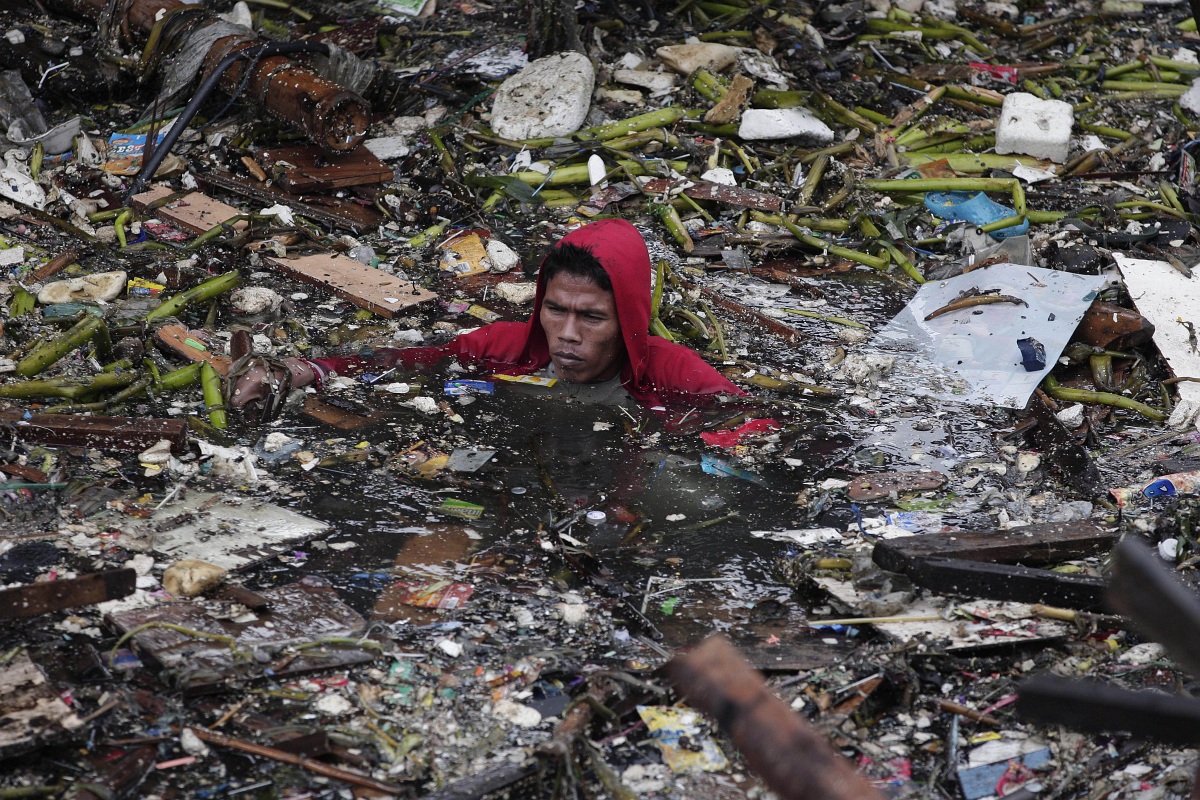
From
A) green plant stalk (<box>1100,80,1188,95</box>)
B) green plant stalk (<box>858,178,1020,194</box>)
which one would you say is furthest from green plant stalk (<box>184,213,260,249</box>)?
green plant stalk (<box>1100,80,1188,95</box>)

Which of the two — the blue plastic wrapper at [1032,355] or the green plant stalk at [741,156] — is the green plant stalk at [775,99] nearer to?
the green plant stalk at [741,156]

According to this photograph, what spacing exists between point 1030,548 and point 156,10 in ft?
23.9

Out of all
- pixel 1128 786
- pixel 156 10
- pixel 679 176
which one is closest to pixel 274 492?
pixel 1128 786

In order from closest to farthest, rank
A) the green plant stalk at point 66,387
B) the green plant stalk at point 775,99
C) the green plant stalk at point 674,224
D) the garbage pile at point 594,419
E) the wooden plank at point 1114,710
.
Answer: the wooden plank at point 1114,710
the garbage pile at point 594,419
the green plant stalk at point 66,387
the green plant stalk at point 674,224
the green plant stalk at point 775,99

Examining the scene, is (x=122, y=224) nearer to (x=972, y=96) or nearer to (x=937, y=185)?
(x=937, y=185)

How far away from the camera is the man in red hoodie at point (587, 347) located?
4.81 m

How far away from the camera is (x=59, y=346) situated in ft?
16.1

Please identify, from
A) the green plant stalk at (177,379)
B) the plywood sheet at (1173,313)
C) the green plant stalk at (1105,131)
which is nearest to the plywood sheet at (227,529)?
the green plant stalk at (177,379)

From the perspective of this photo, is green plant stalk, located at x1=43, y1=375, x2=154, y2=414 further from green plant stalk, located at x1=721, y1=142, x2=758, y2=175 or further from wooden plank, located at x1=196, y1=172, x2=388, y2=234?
green plant stalk, located at x1=721, y1=142, x2=758, y2=175

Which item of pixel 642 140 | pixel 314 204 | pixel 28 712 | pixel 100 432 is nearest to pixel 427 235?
pixel 314 204

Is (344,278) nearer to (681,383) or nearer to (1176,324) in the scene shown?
(681,383)

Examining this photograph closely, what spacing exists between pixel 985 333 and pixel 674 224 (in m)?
2.22

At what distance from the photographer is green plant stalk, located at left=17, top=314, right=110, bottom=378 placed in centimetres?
482

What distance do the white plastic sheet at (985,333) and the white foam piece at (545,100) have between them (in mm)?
3149
